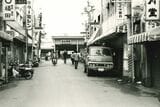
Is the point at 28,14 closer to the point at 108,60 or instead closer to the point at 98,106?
the point at 108,60

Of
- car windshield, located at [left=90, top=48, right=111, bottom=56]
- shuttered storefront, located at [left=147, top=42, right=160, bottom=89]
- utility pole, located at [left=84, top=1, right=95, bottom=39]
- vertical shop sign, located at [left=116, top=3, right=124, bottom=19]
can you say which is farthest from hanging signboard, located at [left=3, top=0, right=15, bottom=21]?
utility pole, located at [left=84, top=1, right=95, bottom=39]

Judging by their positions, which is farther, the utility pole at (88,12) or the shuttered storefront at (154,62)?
the utility pole at (88,12)

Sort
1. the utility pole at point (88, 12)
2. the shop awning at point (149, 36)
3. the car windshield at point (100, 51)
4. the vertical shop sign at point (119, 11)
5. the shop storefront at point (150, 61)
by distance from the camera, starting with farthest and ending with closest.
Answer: the utility pole at point (88, 12)
the car windshield at point (100, 51)
the vertical shop sign at point (119, 11)
the shop storefront at point (150, 61)
the shop awning at point (149, 36)

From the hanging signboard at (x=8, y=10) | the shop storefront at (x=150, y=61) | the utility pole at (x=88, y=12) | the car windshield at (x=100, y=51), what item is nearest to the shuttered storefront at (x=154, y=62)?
the shop storefront at (x=150, y=61)

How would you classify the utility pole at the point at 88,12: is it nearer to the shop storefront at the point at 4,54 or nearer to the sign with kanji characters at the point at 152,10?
the shop storefront at the point at 4,54

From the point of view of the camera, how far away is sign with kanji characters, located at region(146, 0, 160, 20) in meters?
16.9

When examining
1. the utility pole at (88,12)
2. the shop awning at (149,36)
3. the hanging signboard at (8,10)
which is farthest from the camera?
the utility pole at (88,12)

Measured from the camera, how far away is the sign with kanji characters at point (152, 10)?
16906 mm

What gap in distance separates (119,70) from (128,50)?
254 inches

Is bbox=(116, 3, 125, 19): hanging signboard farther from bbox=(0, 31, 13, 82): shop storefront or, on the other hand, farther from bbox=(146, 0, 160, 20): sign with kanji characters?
bbox=(146, 0, 160, 20): sign with kanji characters

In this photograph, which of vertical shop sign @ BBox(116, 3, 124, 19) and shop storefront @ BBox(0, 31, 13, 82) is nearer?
shop storefront @ BBox(0, 31, 13, 82)

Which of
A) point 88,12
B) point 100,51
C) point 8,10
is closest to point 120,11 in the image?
point 100,51

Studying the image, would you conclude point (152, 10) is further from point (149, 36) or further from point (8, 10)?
point (8, 10)

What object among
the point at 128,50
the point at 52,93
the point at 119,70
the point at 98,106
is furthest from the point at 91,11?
the point at 98,106
